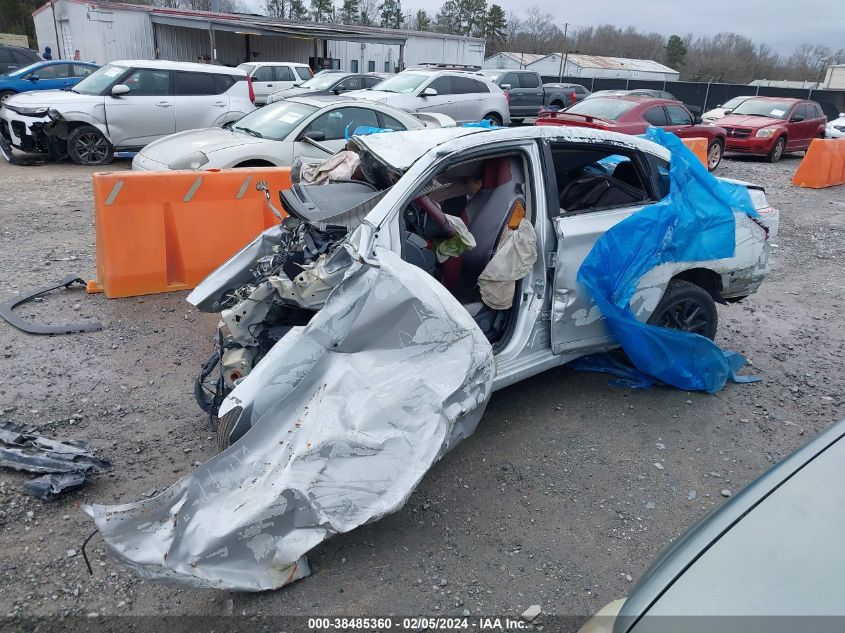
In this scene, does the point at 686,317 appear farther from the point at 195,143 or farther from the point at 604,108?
the point at 604,108

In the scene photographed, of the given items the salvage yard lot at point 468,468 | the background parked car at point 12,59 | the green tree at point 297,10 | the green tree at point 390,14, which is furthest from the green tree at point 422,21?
the salvage yard lot at point 468,468

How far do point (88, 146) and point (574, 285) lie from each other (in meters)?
10.6

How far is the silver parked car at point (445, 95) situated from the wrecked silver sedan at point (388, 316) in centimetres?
1079

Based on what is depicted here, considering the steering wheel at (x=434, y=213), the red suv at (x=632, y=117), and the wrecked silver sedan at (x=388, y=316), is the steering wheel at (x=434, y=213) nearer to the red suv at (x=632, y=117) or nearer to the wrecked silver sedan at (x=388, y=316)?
the wrecked silver sedan at (x=388, y=316)

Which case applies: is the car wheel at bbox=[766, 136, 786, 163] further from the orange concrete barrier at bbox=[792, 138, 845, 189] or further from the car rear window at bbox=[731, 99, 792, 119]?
the orange concrete barrier at bbox=[792, 138, 845, 189]

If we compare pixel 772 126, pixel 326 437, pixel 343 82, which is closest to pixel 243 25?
pixel 343 82

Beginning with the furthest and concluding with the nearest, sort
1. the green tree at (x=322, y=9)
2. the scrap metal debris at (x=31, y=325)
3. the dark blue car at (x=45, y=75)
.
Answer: the green tree at (x=322, y=9), the dark blue car at (x=45, y=75), the scrap metal debris at (x=31, y=325)

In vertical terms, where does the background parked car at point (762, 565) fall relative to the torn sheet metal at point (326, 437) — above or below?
above

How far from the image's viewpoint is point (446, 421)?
299cm

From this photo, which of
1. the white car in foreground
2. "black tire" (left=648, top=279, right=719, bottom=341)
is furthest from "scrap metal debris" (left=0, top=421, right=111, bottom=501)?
the white car in foreground

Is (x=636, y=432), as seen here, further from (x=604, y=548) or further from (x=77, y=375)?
(x=77, y=375)

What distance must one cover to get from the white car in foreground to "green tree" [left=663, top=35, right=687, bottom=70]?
8455cm

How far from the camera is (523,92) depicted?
75.0 ft

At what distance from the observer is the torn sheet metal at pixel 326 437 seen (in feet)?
8.73
